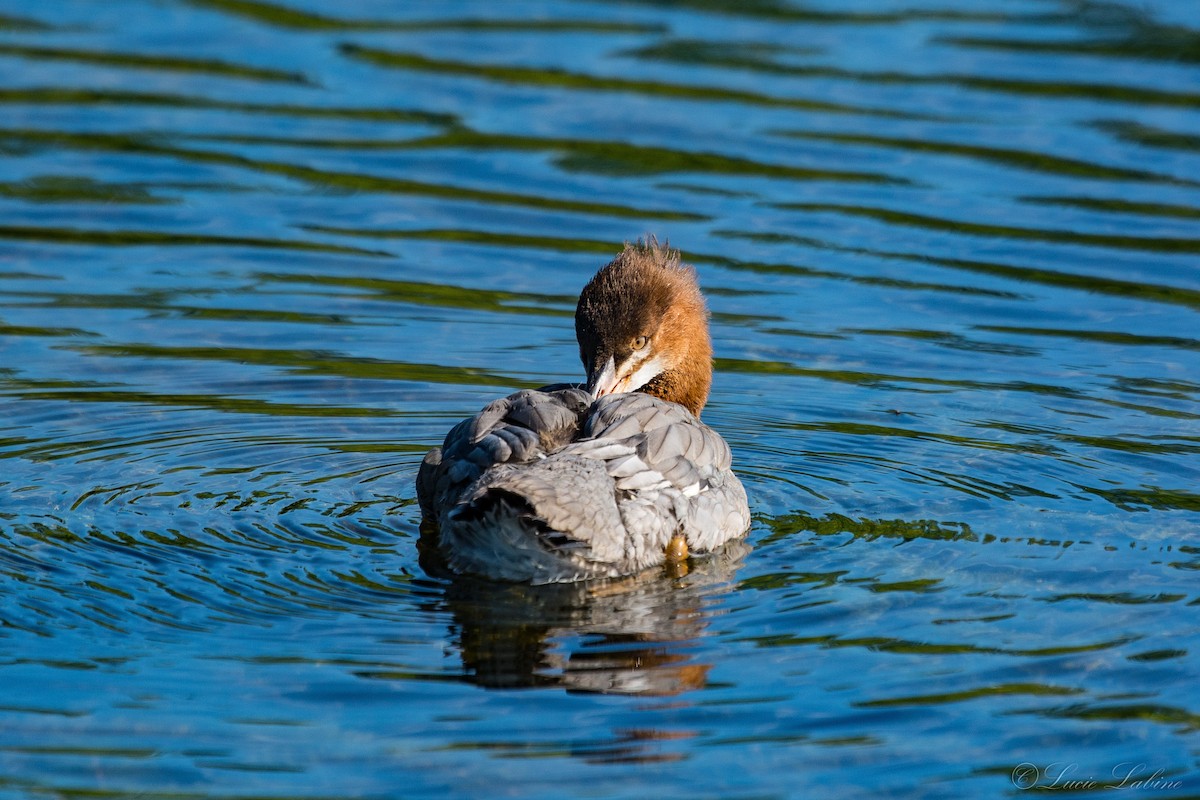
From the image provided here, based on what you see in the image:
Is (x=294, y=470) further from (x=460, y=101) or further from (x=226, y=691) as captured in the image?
(x=460, y=101)

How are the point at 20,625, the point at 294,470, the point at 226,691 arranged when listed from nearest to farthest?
the point at 226,691 → the point at 20,625 → the point at 294,470

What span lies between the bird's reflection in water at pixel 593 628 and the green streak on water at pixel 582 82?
28.4ft

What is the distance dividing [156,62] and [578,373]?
307 inches

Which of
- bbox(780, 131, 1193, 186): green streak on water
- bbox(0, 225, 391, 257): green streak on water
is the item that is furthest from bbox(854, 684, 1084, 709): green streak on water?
bbox(780, 131, 1193, 186): green streak on water

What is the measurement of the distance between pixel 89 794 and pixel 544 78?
38.1ft

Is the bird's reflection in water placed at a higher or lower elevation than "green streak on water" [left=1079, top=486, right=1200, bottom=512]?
lower

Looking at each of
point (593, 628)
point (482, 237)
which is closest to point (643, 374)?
point (593, 628)

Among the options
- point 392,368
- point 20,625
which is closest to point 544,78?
point 392,368

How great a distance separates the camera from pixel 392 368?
10828mm

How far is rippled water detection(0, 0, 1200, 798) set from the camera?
6.25 m

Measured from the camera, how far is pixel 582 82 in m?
16.5

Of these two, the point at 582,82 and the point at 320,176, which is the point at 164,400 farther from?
the point at 582,82

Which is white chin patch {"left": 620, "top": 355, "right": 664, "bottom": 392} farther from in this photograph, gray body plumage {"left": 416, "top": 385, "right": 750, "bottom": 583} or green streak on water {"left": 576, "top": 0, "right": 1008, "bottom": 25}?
green streak on water {"left": 576, "top": 0, "right": 1008, "bottom": 25}

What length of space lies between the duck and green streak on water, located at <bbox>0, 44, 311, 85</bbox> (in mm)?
8261
